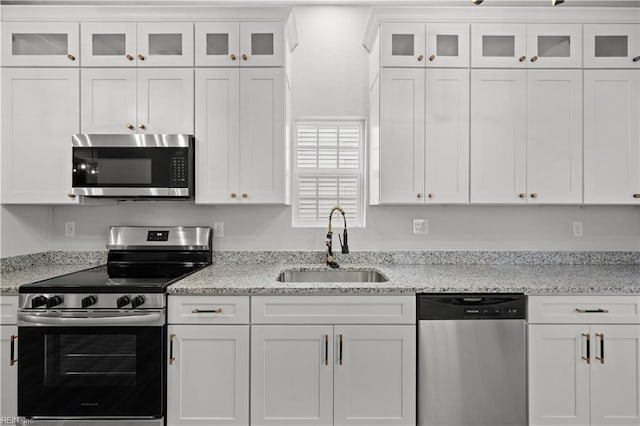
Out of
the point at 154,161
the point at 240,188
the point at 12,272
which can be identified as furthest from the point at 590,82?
the point at 12,272

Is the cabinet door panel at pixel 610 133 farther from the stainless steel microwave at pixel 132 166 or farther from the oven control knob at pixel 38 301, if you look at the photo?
the oven control knob at pixel 38 301

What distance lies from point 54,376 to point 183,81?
6.08ft

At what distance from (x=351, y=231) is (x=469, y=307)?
1.07 meters

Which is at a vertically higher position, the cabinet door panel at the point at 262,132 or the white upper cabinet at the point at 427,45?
the white upper cabinet at the point at 427,45

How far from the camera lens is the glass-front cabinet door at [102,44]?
2428 millimetres

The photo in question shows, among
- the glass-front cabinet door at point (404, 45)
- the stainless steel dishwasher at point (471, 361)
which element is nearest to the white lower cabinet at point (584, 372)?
the stainless steel dishwasher at point (471, 361)

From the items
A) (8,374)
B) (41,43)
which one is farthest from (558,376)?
(41,43)

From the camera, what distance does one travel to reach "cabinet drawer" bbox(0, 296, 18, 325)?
2006 millimetres

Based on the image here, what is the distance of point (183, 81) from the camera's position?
8.00 ft

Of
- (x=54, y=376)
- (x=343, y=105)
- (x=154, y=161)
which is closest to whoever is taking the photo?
(x=54, y=376)

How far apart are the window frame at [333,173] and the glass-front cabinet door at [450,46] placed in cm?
66

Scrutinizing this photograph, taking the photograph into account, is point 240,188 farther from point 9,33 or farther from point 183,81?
point 9,33

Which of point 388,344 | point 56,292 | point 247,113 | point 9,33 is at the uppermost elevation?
point 9,33

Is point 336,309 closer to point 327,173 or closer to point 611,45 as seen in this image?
point 327,173
